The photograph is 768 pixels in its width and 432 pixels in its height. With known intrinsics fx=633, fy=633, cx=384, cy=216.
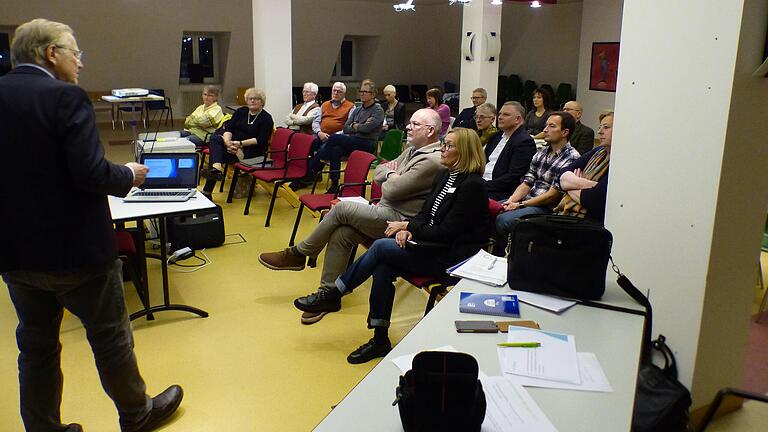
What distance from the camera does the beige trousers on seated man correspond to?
3744 mm

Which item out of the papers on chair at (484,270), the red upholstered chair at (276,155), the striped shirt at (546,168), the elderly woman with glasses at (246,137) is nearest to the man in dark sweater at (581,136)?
the striped shirt at (546,168)

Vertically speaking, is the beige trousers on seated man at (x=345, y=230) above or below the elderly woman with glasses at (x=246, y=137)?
below

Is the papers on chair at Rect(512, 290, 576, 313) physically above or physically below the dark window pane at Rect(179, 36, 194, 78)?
below

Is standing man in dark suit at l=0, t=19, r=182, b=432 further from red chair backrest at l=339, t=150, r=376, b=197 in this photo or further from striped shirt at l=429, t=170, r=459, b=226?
red chair backrest at l=339, t=150, r=376, b=197

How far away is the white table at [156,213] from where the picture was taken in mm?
3545

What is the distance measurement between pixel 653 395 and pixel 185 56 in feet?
45.9

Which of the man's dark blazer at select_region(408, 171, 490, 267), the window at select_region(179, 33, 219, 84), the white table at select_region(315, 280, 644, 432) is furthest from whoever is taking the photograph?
the window at select_region(179, 33, 219, 84)

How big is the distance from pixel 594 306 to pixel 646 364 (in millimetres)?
473

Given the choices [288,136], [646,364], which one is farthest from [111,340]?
[288,136]

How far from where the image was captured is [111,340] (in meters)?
2.44

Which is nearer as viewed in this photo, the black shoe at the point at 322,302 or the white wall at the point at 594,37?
the black shoe at the point at 322,302

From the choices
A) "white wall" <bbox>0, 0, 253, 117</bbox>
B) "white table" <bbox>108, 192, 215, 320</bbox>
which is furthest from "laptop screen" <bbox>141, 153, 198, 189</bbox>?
"white wall" <bbox>0, 0, 253, 117</bbox>

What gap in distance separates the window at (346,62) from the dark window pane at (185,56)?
3650 mm

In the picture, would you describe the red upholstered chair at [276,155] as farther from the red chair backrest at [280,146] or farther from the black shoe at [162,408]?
the black shoe at [162,408]
